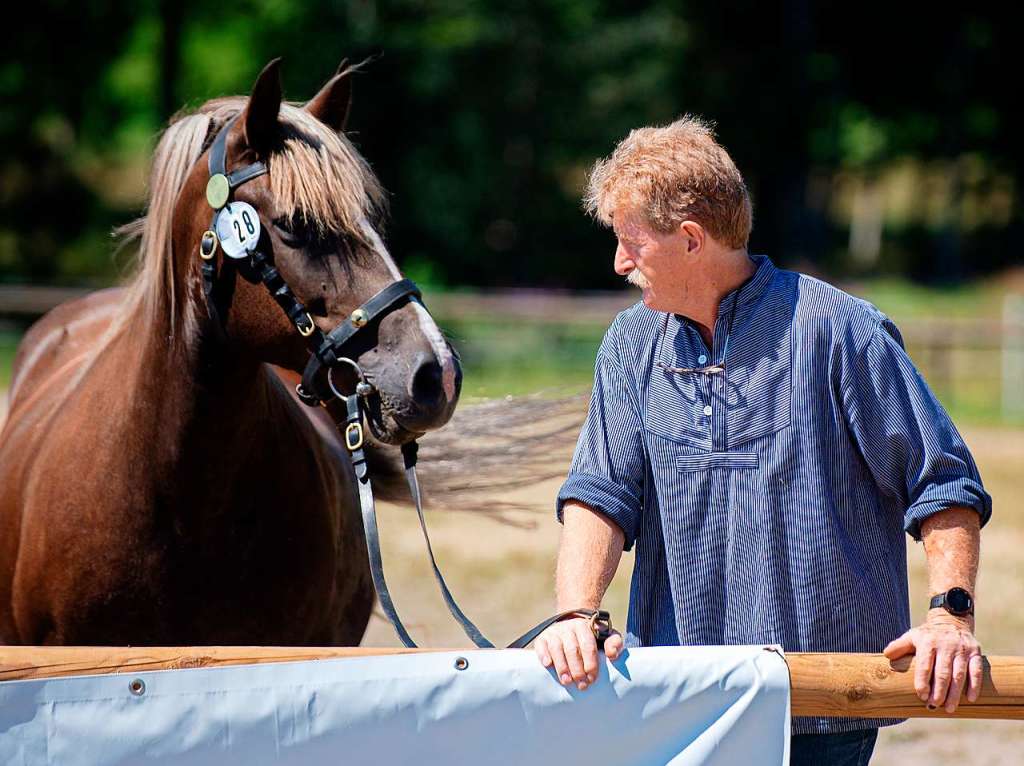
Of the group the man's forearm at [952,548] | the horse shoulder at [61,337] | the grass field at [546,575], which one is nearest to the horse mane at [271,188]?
the grass field at [546,575]

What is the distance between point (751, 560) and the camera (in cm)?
219

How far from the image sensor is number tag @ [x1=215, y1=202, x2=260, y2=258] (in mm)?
2721

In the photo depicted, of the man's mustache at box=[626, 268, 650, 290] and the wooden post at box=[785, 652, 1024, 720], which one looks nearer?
the wooden post at box=[785, 652, 1024, 720]

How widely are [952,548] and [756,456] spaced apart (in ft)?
1.18

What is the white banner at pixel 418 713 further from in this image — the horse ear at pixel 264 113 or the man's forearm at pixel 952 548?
the horse ear at pixel 264 113

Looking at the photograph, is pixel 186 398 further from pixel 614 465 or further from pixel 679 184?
pixel 679 184

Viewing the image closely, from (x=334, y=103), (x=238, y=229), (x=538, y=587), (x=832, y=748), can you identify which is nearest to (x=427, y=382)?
(x=238, y=229)

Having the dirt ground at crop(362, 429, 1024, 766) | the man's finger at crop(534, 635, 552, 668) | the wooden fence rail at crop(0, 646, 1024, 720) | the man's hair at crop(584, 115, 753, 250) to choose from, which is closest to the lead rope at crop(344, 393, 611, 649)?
the man's finger at crop(534, 635, 552, 668)

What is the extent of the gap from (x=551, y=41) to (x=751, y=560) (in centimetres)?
2592

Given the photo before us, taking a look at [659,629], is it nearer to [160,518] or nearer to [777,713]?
[777,713]

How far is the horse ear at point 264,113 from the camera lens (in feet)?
9.02

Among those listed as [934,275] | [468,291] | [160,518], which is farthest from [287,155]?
[934,275]

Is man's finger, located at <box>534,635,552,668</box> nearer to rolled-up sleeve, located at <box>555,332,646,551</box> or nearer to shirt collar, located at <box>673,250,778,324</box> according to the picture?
rolled-up sleeve, located at <box>555,332,646,551</box>

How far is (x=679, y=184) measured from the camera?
2.11 metres
